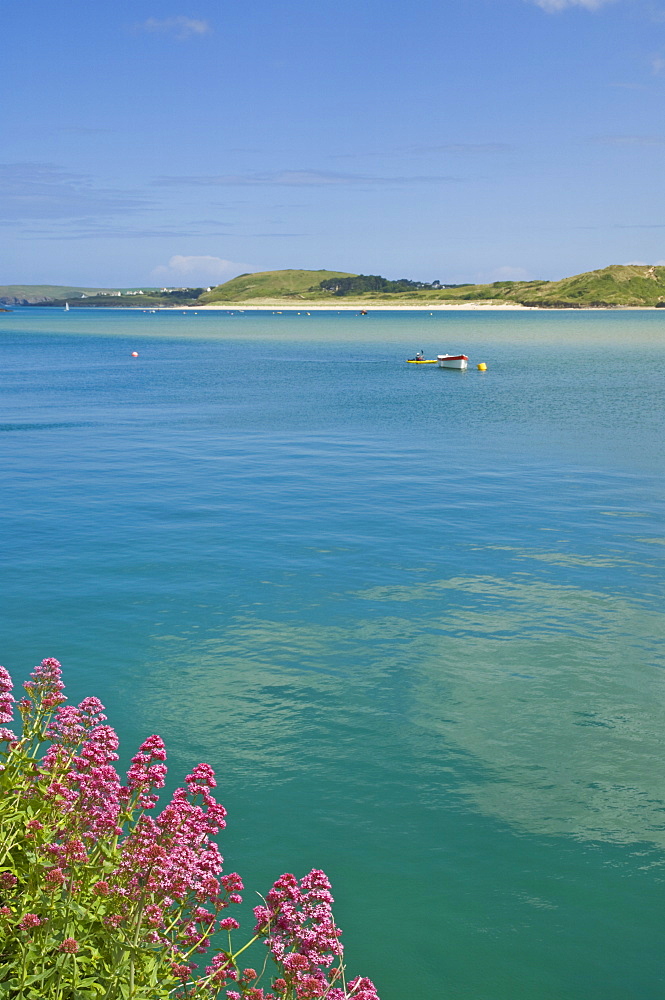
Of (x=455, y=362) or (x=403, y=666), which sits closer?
(x=403, y=666)

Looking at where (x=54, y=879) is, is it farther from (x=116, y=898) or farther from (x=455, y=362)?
(x=455, y=362)

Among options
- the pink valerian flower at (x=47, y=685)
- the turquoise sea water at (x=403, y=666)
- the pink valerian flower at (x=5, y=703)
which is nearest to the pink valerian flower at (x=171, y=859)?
the pink valerian flower at (x=5, y=703)

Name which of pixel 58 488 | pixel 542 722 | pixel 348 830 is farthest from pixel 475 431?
pixel 348 830

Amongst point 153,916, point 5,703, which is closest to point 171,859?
point 153,916

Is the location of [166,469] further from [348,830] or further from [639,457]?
[348,830]

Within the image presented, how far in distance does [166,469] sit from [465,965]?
2868 cm

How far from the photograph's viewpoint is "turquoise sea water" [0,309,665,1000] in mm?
9992

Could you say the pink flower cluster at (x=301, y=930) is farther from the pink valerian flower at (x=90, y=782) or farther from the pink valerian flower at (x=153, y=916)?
the pink valerian flower at (x=90, y=782)

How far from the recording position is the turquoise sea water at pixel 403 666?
32.8 ft

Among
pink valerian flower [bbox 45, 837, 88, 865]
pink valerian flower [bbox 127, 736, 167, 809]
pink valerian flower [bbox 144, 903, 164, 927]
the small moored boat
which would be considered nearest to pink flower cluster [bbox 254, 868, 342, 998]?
pink valerian flower [bbox 144, 903, 164, 927]

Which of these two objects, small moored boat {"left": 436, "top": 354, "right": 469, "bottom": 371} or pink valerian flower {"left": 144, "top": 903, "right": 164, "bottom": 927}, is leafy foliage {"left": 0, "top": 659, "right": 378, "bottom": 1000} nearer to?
pink valerian flower {"left": 144, "top": 903, "right": 164, "bottom": 927}

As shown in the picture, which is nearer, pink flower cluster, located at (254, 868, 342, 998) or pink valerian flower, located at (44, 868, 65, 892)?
pink valerian flower, located at (44, 868, 65, 892)

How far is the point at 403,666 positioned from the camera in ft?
53.4

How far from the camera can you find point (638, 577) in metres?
21.2
